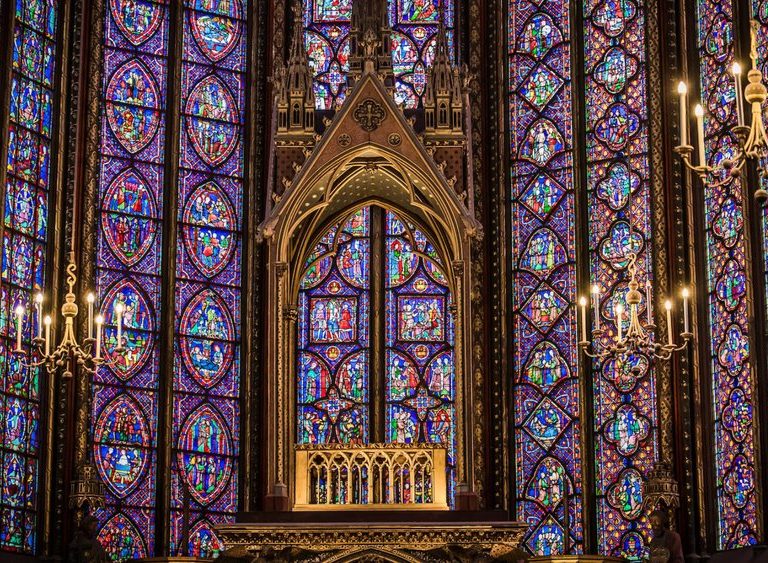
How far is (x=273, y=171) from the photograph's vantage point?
16.7 meters

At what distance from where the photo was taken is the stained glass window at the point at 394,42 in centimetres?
2105

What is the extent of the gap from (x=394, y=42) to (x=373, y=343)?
386cm

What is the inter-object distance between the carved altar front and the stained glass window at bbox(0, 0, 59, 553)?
3.62 m

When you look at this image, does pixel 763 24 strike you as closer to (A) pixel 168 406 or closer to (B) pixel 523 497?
(B) pixel 523 497

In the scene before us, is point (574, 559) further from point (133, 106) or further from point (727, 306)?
point (133, 106)

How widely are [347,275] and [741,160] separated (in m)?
9.69

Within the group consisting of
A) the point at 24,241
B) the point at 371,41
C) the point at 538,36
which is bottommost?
the point at 24,241

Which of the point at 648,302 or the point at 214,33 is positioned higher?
the point at 214,33

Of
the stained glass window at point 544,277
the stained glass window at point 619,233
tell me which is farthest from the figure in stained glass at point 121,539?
the stained glass window at point 619,233

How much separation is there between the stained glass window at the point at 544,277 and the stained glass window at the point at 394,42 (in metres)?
1.05

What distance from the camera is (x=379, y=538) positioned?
15180 millimetres

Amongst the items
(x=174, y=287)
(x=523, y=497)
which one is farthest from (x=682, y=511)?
(x=174, y=287)

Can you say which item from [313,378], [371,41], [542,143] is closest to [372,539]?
[371,41]

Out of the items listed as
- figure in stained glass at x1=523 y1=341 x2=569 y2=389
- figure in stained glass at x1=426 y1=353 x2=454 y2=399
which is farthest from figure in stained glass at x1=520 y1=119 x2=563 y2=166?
figure in stained glass at x1=426 y1=353 x2=454 y2=399
